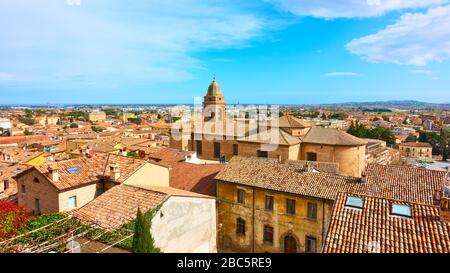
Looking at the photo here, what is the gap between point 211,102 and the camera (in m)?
39.9

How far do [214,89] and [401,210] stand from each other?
106 ft

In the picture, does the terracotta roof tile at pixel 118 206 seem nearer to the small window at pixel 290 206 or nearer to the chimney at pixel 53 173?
the chimney at pixel 53 173

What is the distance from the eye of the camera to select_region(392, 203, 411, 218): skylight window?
9672 millimetres

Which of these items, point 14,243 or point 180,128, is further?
point 180,128

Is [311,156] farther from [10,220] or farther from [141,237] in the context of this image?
[10,220]

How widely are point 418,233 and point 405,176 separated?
1215 centimetres

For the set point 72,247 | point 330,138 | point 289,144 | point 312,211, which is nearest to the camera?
point 72,247

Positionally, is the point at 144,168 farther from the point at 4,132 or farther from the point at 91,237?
the point at 4,132

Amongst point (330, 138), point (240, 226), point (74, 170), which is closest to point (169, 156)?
point (240, 226)

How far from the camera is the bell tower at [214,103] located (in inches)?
1565

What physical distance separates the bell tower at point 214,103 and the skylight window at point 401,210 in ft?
99.6

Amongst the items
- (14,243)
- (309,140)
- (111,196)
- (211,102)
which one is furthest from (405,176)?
(211,102)

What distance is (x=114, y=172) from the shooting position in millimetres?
16938

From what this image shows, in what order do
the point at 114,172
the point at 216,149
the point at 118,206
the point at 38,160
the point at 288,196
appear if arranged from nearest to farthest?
the point at 118,206 < the point at 114,172 < the point at 288,196 < the point at 216,149 < the point at 38,160
